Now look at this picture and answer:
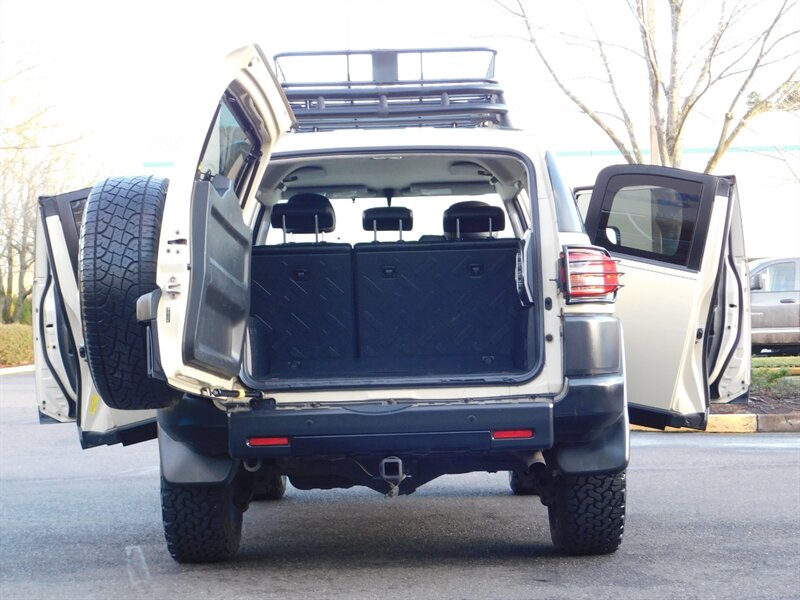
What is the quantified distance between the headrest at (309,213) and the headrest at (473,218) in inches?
25.7

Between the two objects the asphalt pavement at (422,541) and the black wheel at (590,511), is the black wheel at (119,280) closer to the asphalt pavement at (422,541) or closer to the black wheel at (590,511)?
the asphalt pavement at (422,541)

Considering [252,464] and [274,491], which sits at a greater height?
[252,464]

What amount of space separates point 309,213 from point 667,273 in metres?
1.91

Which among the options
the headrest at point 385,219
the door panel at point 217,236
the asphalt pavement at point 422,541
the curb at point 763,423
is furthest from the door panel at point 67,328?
the curb at point 763,423

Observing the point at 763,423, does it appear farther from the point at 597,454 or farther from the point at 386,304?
the point at 597,454

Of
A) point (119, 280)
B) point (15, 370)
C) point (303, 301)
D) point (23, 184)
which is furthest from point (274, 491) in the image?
point (23, 184)

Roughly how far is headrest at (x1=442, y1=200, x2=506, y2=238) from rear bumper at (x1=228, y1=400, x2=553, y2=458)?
1862 millimetres

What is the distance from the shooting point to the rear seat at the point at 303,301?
5996mm

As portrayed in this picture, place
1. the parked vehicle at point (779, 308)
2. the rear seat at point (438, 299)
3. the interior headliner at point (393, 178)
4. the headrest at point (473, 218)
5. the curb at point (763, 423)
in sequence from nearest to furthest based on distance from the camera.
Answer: the rear seat at point (438, 299) < the interior headliner at point (393, 178) < the headrest at point (473, 218) < the curb at point (763, 423) < the parked vehicle at point (779, 308)

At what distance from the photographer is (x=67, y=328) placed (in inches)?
212

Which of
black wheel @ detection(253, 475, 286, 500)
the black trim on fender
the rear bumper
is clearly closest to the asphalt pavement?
black wheel @ detection(253, 475, 286, 500)

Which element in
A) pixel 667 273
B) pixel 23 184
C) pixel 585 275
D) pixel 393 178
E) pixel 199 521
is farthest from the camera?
pixel 23 184

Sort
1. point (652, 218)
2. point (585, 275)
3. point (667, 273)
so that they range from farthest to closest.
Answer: point (652, 218) → point (667, 273) → point (585, 275)

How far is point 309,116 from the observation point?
6.37m
